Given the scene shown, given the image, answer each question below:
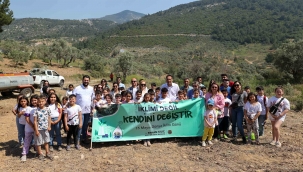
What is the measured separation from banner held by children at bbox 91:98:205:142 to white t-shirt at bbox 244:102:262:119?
1.19 metres

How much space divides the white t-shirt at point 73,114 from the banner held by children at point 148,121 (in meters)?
0.56

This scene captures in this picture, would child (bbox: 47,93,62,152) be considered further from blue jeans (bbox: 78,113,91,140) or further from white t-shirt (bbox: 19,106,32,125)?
blue jeans (bbox: 78,113,91,140)

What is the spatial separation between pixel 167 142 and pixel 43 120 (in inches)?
128

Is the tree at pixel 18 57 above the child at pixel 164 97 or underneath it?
above

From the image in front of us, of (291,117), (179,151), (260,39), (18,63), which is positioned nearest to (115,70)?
(18,63)

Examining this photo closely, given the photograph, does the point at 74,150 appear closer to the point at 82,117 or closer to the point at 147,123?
the point at 82,117

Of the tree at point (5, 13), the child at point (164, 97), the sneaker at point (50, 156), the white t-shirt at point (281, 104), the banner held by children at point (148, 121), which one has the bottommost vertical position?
the sneaker at point (50, 156)

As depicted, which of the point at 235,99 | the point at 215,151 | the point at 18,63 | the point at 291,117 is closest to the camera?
the point at 215,151

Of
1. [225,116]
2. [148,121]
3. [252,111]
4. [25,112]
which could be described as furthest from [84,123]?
[252,111]

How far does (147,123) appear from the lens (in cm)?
652

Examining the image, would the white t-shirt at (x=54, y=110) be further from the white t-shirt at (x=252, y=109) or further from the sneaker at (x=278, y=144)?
the sneaker at (x=278, y=144)

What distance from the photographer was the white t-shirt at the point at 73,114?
226 inches

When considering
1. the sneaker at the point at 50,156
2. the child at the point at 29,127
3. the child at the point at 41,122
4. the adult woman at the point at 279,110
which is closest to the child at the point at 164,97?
the adult woman at the point at 279,110

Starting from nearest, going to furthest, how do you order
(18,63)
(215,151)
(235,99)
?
(215,151)
(235,99)
(18,63)
